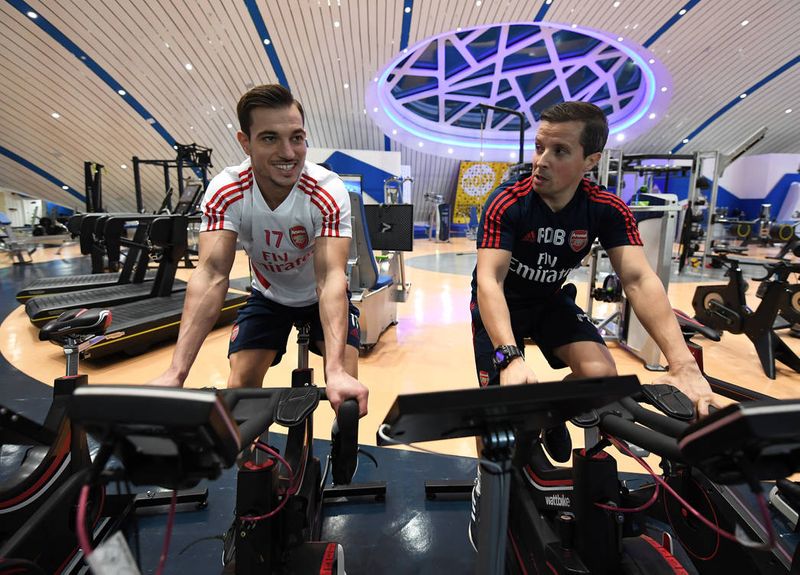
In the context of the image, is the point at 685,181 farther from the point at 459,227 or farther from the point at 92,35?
Result: the point at 92,35

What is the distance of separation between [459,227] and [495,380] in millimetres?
17614

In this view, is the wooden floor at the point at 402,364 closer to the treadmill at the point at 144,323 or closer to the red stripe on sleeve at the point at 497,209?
the treadmill at the point at 144,323

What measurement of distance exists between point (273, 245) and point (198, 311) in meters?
0.41

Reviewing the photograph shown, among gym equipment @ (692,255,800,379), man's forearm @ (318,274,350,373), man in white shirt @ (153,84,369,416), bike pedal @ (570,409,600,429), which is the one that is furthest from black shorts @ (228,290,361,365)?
gym equipment @ (692,255,800,379)

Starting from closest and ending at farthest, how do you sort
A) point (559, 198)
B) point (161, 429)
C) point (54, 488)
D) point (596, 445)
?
1. point (161, 429)
2. point (596, 445)
3. point (54, 488)
4. point (559, 198)

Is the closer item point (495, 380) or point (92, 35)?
point (495, 380)

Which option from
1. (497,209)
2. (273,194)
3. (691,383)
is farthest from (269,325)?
(691,383)

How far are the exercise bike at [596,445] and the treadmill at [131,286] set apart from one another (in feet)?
14.3

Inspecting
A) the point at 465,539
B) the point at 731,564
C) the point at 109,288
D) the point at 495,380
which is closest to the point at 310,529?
the point at 465,539

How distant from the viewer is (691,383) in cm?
126

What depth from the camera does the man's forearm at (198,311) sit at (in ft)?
4.71

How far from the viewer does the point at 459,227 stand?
1880 centimetres

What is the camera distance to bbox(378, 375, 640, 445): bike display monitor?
0.61 metres

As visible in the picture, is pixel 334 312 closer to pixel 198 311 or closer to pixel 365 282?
pixel 198 311
